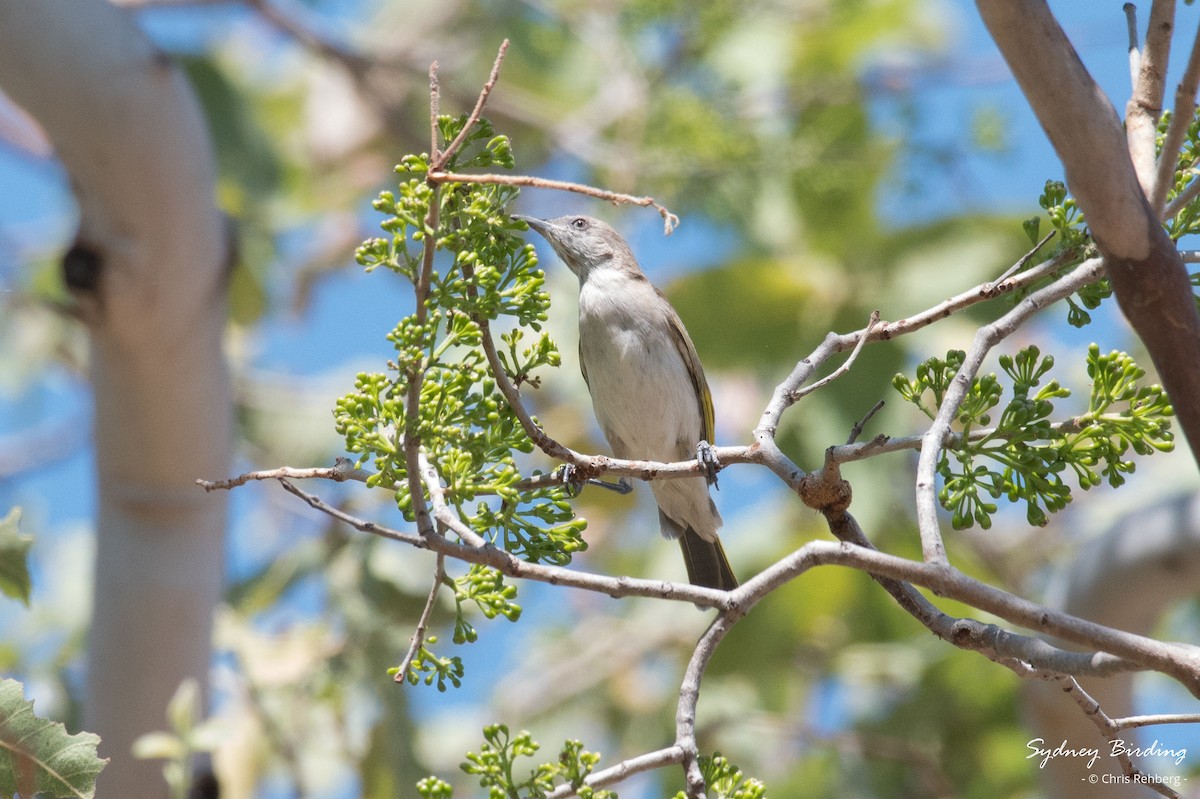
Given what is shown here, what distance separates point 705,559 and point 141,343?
254 centimetres

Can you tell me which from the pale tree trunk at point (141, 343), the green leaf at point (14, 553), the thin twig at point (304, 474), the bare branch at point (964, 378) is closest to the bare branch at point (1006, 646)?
the bare branch at point (964, 378)

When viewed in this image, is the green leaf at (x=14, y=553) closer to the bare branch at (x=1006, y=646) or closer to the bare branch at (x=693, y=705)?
the bare branch at (x=693, y=705)

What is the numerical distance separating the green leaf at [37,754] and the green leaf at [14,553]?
0.41 m

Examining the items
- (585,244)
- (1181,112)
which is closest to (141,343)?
(585,244)

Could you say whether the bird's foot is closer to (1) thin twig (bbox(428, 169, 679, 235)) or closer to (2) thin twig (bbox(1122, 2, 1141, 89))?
(1) thin twig (bbox(428, 169, 679, 235))

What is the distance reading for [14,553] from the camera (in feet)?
8.42

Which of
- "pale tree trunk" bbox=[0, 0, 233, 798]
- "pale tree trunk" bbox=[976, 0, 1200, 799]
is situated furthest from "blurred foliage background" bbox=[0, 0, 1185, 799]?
"pale tree trunk" bbox=[976, 0, 1200, 799]

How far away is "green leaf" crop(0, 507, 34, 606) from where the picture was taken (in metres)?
2.55

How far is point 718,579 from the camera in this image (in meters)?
5.19

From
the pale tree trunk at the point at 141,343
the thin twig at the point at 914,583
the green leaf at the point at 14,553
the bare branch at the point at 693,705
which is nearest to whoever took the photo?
the thin twig at the point at 914,583

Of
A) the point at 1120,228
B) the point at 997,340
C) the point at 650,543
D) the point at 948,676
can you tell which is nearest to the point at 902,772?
the point at 948,676

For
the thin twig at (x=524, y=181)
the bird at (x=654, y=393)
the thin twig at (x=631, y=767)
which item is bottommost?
the thin twig at (x=631, y=767)

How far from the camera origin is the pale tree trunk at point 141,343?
12.4 ft

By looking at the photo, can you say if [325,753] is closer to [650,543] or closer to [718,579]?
[718,579]
